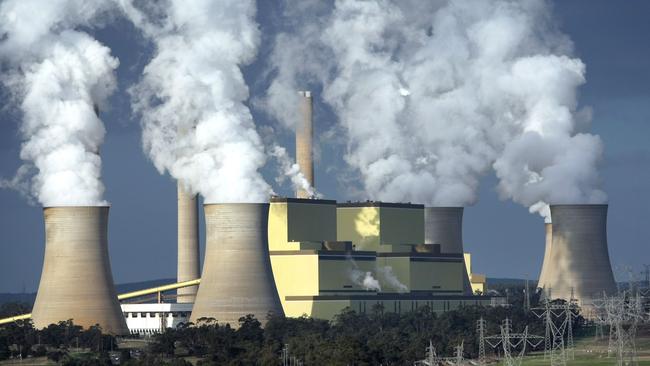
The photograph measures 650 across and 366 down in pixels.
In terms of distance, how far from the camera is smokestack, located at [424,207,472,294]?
11594 centimetres

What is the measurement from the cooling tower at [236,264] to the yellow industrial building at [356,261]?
14.3m

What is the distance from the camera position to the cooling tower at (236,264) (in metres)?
83.1

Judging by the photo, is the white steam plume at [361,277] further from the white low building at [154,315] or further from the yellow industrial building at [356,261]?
the white low building at [154,315]

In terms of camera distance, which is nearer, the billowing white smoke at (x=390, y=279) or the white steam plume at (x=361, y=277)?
the white steam plume at (x=361, y=277)

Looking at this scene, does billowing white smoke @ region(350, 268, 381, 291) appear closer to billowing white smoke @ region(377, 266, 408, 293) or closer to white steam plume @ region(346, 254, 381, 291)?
white steam plume @ region(346, 254, 381, 291)

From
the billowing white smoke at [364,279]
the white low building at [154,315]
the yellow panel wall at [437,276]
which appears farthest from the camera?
the yellow panel wall at [437,276]

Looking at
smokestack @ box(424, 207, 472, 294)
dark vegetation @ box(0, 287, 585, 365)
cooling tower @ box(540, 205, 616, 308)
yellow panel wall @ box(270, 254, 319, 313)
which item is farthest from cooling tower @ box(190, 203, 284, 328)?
smokestack @ box(424, 207, 472, 294)

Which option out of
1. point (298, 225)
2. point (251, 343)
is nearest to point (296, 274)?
point (298, 225)

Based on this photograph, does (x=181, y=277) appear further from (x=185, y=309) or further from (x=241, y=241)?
(x=241, y=241)

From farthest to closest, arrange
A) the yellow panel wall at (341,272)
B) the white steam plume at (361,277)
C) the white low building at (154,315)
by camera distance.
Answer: the white low building at (154,315)
the white steam plume at (361,277)
the yellow panel wall at (341,272)

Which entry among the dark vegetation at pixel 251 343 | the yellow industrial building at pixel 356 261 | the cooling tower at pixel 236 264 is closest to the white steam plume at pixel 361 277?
the yellow industrial building at pixel 356 261

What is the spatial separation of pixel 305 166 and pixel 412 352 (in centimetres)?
2818

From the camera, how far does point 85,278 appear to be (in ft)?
261

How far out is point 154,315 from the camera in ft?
343
